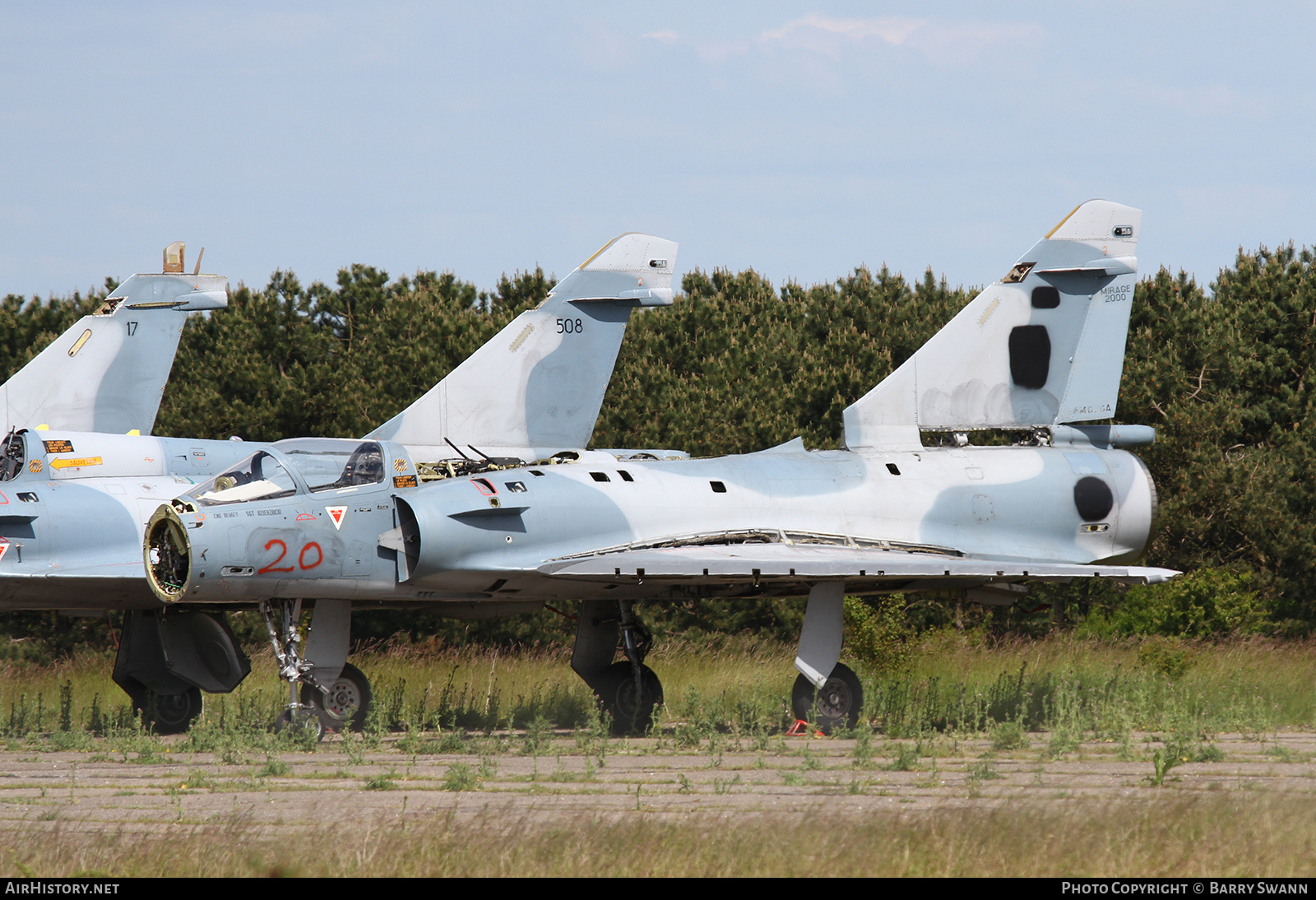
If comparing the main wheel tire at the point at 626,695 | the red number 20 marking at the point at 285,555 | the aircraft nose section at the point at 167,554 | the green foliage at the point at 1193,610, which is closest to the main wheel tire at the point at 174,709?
the aircraft nose section at the point at 167,554

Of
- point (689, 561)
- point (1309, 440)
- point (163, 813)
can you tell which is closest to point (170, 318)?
point (689, 561)

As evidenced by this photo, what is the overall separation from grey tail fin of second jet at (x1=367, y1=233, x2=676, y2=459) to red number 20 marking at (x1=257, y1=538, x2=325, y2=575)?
4744mm

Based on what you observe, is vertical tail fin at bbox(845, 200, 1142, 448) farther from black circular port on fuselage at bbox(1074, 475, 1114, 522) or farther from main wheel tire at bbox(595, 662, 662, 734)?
main wheel tire at bbox(595, 662, 662, 734)

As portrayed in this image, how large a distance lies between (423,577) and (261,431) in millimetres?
13173

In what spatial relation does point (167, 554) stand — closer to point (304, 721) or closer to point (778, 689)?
point (304, 721)

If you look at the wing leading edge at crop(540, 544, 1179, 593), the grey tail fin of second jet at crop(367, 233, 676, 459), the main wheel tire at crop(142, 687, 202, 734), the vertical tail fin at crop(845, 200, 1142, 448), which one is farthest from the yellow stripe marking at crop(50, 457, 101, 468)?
the vertical tail fin at crop(845, 200, 1142, 448)

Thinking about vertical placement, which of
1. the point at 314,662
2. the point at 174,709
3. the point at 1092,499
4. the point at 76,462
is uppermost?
the point at 76,462

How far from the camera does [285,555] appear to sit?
41.1 ft

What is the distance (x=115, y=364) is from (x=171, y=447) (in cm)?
326

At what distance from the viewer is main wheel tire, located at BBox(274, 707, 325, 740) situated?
41.0 feet

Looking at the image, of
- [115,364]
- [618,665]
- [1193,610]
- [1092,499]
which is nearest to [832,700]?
[618,665]

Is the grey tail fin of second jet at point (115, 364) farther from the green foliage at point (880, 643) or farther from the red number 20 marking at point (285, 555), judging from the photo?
the green foliage at point (880, 643)
